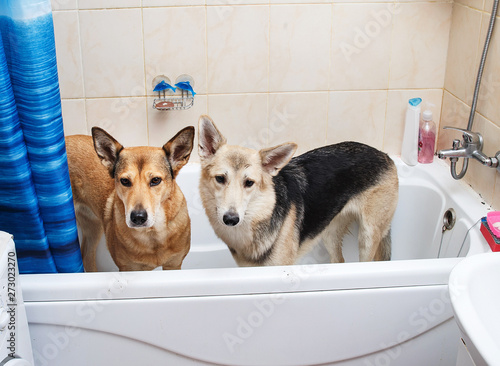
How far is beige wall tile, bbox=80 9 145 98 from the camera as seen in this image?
2613 millimetres

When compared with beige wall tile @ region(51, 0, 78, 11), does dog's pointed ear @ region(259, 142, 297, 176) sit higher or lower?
lower

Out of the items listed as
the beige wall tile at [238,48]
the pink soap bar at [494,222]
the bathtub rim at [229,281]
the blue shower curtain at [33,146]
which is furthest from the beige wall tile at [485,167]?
the blue shower curtain at [33,146]

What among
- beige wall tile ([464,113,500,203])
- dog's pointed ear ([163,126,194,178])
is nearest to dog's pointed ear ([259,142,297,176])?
dog's pointed ear ([163,126,194,178])

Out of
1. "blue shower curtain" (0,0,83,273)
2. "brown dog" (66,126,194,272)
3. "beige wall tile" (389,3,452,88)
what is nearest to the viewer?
"blue shower curtain" (0,0,83,273)

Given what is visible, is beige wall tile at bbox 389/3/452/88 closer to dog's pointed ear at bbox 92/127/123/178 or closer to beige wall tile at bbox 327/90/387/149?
beige wall tile at bbox 327/90/387/149

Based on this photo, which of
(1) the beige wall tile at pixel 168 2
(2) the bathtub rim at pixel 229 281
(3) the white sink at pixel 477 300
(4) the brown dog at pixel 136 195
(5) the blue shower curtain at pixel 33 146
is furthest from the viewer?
(1) the beige wall tile at pixel 168 2

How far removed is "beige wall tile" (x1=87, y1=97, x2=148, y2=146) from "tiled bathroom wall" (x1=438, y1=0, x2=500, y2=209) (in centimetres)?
154

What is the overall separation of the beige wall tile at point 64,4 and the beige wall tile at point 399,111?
1.62m

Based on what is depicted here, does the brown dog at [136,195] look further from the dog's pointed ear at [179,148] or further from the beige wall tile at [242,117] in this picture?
the beige wall tile at [242,117]

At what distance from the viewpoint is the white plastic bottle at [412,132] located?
279 centimetres

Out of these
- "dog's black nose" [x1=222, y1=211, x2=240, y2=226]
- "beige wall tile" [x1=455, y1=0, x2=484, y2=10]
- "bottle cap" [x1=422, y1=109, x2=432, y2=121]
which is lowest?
"dog's black nose" [x1=222, y1=211, x2=240, y2=226]

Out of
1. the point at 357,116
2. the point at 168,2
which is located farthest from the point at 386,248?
the point at 168,2

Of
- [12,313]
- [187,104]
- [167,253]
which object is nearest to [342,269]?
[167,253]

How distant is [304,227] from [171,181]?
23.9 inches
